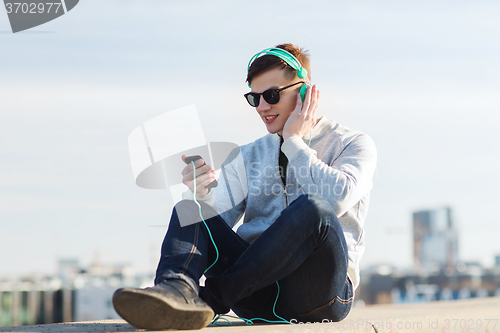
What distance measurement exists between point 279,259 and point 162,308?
1.96 ft

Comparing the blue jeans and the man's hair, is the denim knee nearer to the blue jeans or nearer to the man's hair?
the blue jeans

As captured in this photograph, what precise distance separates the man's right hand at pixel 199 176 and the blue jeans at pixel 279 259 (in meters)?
0.11

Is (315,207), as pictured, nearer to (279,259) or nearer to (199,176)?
(279,259)

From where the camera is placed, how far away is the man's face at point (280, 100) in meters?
3.17

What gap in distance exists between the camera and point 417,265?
150750 mm

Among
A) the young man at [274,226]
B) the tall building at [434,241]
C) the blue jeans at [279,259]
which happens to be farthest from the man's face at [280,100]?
the tall building at [434,241]

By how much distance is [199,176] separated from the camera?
280 cm

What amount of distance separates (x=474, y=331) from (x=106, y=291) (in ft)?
261

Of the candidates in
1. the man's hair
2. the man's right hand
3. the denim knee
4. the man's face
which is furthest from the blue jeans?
the man's hair

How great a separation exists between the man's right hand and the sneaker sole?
787 mm

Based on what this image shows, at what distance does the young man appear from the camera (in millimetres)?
2336

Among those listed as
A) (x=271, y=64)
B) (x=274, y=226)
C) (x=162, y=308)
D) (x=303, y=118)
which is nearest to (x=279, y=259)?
(x=274, y=226)

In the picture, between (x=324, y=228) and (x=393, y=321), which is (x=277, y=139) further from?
(x=393, y=321)

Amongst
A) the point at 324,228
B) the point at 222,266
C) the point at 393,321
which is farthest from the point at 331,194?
the point at 393,321
